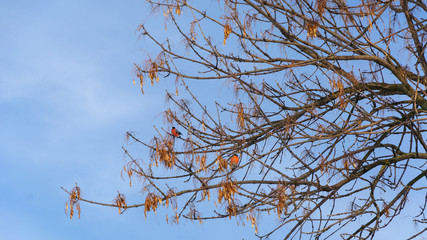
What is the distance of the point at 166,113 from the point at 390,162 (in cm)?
363

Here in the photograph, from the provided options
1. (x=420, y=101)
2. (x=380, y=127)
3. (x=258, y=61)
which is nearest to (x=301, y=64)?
(x=258, y=61)

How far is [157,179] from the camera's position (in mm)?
6312

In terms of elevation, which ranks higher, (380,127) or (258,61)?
(258,61)

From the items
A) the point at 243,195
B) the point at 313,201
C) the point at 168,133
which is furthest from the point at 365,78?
the point at 168,133

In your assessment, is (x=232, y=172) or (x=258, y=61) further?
(x=258, y=61)

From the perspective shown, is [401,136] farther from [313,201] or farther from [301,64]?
[301,64]

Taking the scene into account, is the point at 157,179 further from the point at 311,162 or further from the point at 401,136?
the point at 401,136

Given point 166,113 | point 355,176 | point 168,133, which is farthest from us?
point 355,176

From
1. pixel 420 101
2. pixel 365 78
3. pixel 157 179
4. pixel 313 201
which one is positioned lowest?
pixel 313 201

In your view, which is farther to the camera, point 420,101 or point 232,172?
point 420,101

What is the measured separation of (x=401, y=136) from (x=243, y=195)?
307 cm

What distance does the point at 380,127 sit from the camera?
6961 millimetres

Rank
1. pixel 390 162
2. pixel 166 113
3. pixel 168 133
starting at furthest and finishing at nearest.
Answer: pixel 390 162
pixel 166 113
pixel 168 133

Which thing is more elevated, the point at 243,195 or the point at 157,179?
the point at 157,179
